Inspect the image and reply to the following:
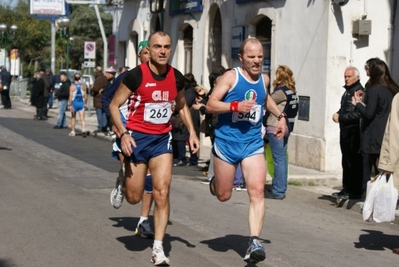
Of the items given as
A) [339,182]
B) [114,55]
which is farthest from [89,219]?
[114,55]

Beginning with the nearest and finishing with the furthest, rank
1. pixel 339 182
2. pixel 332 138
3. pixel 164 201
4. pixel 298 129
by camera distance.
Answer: pixel 164 201 < pixel 339 182 < pixel 332 138 < pixel 298 129

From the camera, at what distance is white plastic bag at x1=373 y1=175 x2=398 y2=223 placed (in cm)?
846

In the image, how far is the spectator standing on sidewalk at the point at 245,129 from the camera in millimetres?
7629

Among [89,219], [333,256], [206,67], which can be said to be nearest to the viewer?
[333,256]

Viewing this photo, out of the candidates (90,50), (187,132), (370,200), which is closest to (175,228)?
(370,200)

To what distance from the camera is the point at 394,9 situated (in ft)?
54.1

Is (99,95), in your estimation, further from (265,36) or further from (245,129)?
(245,129)

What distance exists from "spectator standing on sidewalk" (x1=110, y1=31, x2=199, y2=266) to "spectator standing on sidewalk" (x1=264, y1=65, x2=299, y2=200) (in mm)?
4787

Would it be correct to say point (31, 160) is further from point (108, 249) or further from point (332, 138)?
point (108, 249)

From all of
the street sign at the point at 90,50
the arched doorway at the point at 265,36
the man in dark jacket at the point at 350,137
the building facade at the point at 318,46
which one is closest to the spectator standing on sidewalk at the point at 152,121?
the man in dark jacket at the point at 350,137

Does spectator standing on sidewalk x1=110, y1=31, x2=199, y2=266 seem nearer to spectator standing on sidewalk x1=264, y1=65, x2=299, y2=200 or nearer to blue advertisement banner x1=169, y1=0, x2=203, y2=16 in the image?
spectator standing on sidewalk x1=264, y1=65, x2=299, y2=200

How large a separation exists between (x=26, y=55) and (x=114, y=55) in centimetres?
4154

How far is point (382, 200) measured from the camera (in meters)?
8.52

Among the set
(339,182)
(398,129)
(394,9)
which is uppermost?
(394,9)
